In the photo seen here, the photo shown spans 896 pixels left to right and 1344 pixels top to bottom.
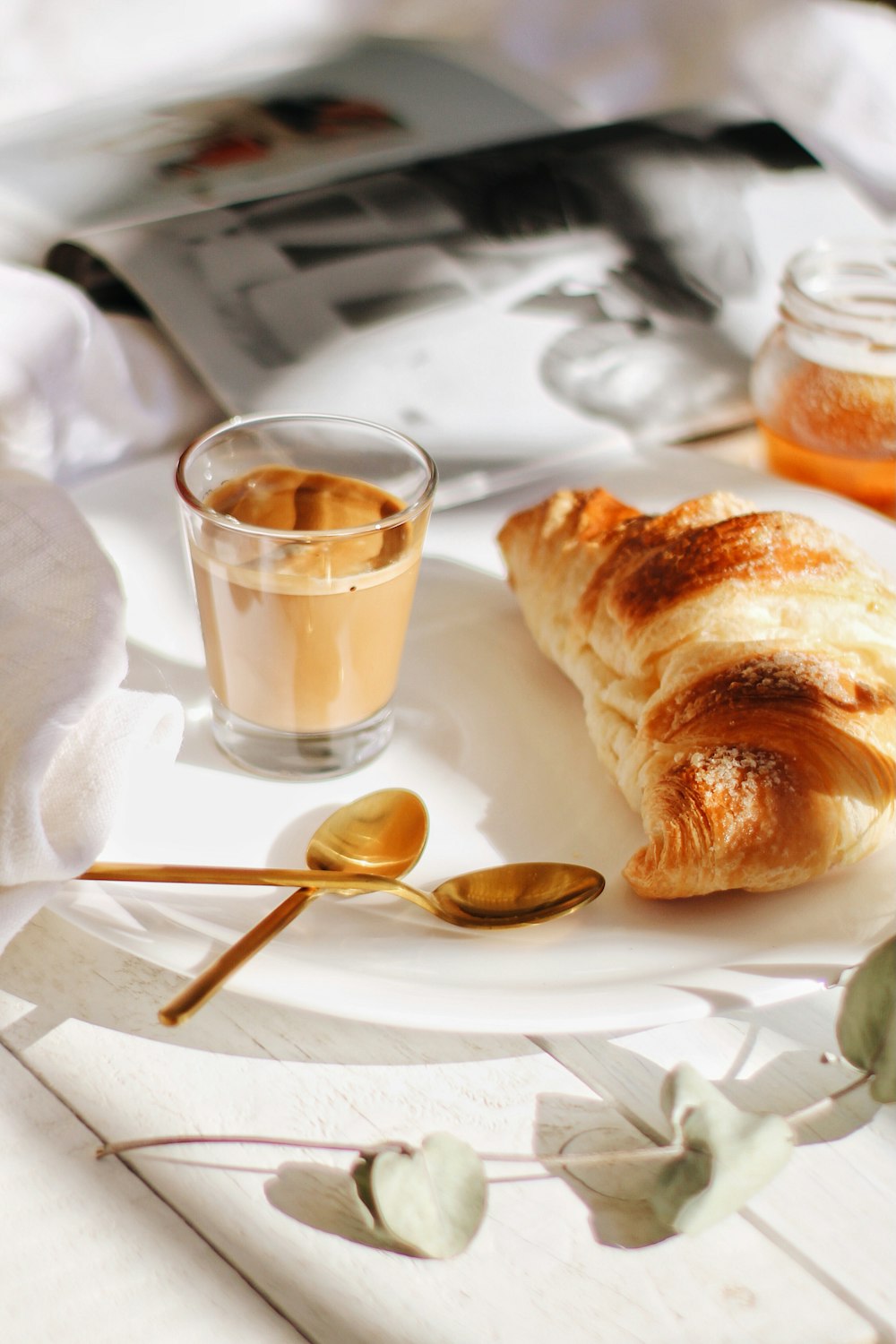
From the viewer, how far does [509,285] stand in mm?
1610

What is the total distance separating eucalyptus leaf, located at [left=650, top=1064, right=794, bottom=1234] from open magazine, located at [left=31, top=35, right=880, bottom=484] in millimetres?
828

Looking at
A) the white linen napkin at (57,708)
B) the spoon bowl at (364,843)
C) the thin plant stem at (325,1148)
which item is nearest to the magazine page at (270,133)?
the white linen napkin at (57,708)

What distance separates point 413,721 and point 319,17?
1.66m

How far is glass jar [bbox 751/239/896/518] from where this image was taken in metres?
1.38

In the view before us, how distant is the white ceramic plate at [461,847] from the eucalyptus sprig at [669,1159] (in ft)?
0.13

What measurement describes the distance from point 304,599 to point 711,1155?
48 cm

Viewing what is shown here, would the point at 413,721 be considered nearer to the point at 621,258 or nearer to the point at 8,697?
the point at 8,697

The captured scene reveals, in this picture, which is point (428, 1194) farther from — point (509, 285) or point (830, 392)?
point (509, 285)

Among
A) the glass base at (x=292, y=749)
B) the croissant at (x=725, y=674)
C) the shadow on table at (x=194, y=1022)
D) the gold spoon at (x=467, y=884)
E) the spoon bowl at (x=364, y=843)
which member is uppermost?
the croissant at (x=725, y=674)

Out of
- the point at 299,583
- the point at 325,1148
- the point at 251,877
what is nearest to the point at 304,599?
the point at 299,583

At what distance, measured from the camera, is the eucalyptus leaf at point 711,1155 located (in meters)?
0.68

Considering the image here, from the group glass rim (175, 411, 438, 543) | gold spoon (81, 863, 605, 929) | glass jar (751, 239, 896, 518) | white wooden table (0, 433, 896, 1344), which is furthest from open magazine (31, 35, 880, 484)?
white wooden table (0, 433, 896, 1344)

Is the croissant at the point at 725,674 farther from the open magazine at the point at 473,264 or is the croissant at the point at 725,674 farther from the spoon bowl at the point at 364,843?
the open magazine at the point at 473,264

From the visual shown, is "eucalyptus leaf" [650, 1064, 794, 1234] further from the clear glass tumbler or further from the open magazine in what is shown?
the open magazine
